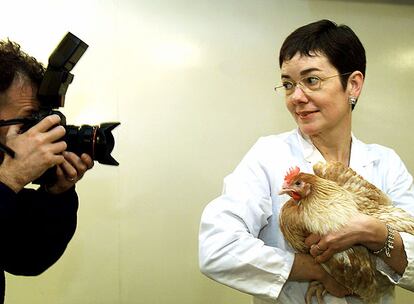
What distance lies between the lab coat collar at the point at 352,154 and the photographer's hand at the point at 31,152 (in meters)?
0.59

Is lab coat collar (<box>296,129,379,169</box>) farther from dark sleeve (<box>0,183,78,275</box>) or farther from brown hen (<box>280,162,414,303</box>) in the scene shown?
dark sleeve (<box>0,183,78,275</box>)

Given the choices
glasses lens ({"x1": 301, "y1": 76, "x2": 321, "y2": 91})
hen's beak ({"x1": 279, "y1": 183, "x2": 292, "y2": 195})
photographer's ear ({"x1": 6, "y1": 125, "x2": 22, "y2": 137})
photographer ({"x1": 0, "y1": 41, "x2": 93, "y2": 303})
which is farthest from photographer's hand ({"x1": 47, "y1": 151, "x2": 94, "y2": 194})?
glasses lens ({"x1": 301, "y1": 76, "x2": 321, "y2": 91})

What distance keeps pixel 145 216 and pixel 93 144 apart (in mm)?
682

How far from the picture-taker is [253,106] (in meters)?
1.61

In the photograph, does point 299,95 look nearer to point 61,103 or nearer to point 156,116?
point 61,103

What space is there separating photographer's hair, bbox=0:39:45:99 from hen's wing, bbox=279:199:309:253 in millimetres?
633

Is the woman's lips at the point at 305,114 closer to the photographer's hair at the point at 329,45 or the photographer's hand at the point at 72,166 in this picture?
the photographer's hair at the point at 329,45

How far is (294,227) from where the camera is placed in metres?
0.87

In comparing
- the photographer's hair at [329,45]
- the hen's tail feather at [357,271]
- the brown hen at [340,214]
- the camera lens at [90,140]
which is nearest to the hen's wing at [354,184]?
the brown hen at [340,214]

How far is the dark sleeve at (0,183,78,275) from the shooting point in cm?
103

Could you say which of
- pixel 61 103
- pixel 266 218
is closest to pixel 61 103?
pixel 61 103

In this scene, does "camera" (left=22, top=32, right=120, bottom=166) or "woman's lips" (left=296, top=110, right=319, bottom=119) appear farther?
"woman's lips" (left=296, top=110, right=319, bottom=119)

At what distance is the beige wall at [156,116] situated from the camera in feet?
4.85

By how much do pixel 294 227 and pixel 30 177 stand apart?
21.8 inches
